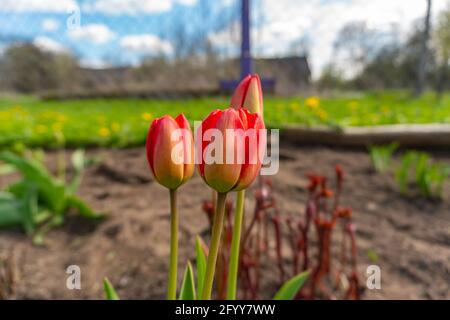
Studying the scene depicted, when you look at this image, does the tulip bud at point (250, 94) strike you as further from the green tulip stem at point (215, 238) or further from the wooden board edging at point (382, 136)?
the wooden board edging at point (382, 136)

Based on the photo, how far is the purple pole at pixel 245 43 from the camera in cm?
171

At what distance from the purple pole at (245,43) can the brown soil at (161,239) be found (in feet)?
1.82

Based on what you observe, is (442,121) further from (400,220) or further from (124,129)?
(124,129)

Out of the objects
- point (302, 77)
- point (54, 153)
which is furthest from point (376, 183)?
point (302, 77)

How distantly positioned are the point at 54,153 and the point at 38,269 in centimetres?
199

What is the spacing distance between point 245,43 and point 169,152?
4.95 ft

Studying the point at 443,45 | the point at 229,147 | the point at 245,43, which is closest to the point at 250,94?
the point at 229,147

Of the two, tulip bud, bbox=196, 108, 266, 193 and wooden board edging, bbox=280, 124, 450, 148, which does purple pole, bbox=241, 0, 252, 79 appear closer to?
wooden board edging, bbox=280, 124, 450, 148

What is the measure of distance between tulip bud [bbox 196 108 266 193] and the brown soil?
31.8 inches

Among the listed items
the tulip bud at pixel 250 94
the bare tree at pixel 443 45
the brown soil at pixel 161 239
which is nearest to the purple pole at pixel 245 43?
the brown soil at pixel 161 239

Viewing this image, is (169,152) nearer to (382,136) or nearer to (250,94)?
(250,94)

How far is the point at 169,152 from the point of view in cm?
42

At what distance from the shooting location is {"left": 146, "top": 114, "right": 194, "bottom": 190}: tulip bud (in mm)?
418

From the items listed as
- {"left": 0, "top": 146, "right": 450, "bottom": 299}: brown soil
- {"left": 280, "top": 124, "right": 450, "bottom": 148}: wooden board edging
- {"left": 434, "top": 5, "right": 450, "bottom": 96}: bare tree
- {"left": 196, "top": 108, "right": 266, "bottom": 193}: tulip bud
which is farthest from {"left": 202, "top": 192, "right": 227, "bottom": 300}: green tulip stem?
{"left": 434, "top": 5, "right": 450, "bottom": 96}: bare tree
